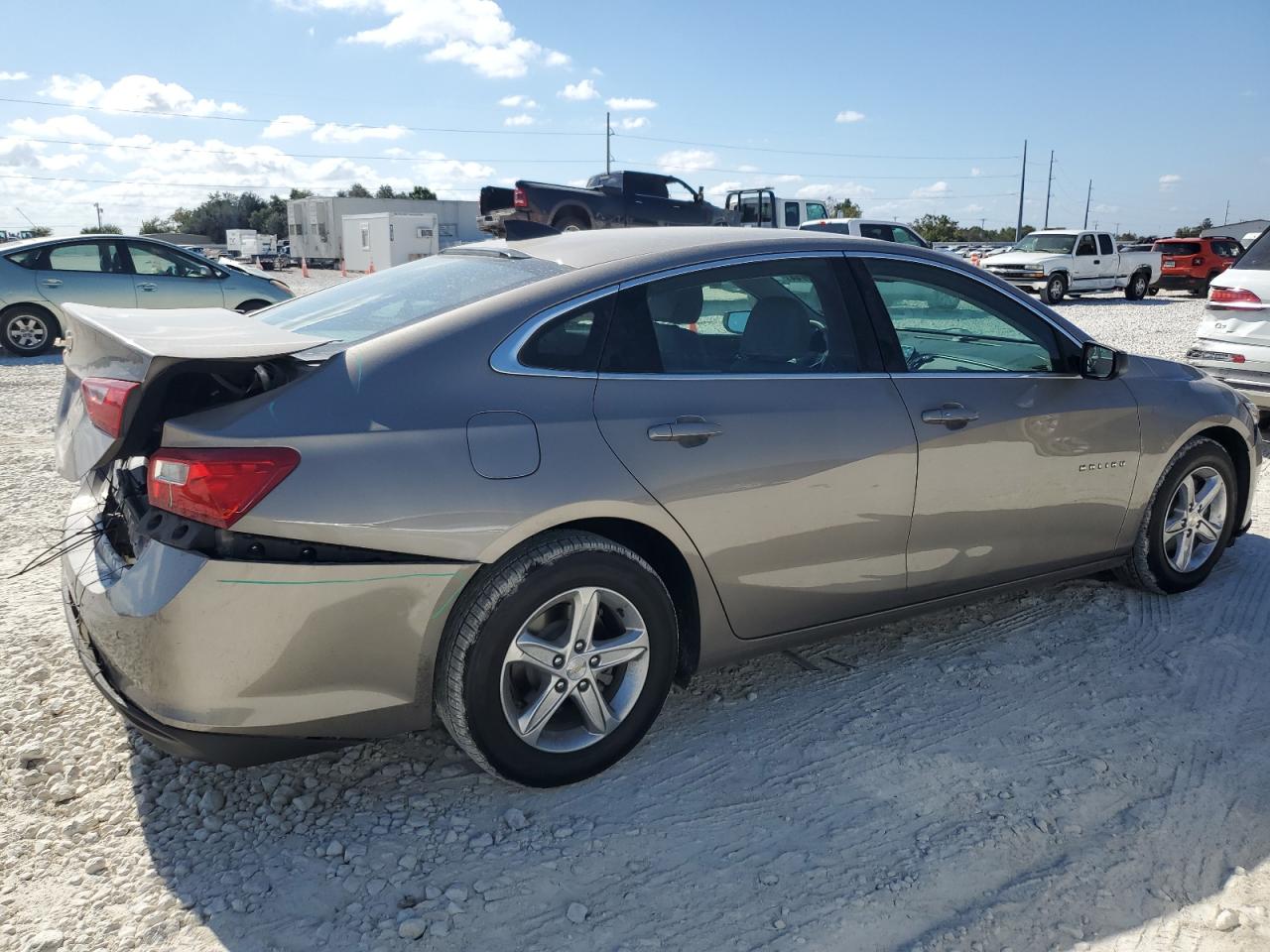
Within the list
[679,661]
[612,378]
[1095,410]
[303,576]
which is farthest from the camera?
[1095,410]

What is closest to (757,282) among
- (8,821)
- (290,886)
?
(290,886)

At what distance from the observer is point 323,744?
2.70 metres

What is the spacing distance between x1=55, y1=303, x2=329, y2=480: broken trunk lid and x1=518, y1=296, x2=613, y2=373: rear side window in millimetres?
575

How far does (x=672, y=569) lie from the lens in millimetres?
3141

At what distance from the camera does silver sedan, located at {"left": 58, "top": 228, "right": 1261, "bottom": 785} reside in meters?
2.51

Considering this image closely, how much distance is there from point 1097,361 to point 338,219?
53720 millimetres

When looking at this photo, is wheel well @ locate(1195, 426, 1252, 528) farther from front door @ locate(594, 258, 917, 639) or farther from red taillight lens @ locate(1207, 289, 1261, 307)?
red taillight lens @ locate(1207, 289, 1261, 307)

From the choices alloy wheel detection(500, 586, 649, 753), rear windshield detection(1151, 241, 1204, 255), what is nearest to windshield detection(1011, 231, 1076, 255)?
rear windshield detection(1151, 241, 1204, 255)

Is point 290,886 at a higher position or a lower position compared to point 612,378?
lower

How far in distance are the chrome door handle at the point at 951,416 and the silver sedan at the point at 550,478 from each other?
0.01m

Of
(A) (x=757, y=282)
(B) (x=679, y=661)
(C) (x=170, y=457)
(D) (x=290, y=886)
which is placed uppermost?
(A) (x=757, y=282)

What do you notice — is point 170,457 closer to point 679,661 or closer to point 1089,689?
point 679,661

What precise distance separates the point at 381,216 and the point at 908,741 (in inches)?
1583

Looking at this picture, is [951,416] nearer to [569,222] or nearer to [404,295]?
[404,295]
